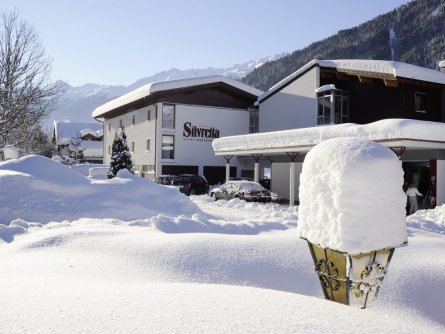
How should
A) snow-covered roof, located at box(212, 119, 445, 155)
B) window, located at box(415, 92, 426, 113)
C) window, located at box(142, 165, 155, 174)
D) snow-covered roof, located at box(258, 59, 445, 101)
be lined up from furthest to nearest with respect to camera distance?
window, located at box(142, 165, 155, 174), window, located at box(415, 92, 426, 113), snow-covered roof, located at box(258, 59, 445, 101), snow-covered roof, located at box(212, 119, 445, 155)

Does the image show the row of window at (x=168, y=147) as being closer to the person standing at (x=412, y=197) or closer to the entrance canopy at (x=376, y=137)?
the entrance canopy at (x=376, y=137)

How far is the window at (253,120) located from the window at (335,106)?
963 centimetres

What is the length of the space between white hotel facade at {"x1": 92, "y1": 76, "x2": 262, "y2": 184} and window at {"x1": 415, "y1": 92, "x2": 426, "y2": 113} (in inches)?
581

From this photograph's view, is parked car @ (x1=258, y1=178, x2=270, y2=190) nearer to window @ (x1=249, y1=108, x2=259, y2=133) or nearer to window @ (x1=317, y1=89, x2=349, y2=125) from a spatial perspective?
window @ (x1=249, y1=108, x2=259, y2=133)

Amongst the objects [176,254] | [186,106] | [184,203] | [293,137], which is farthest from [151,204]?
[186,106]

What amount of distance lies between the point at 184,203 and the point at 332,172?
44.2ft

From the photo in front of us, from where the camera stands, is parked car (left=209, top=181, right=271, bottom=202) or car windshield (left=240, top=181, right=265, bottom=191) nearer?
parked car (left=209, top=181, right=271, bottom=202)

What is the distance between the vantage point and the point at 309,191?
4543 mm

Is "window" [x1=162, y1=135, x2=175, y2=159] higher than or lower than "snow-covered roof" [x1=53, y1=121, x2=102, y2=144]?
lower

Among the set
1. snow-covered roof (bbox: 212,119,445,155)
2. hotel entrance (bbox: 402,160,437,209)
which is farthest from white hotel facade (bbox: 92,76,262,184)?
hotel entrance (bbox: 402,160,437,209)

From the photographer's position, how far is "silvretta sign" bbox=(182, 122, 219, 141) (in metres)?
35.3

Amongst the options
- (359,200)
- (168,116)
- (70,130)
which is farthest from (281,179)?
(70,130)

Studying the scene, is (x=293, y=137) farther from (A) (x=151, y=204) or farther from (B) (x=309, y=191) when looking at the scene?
(B) (x=309, y=191)

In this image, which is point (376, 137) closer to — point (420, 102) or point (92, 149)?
point (420, 102)
